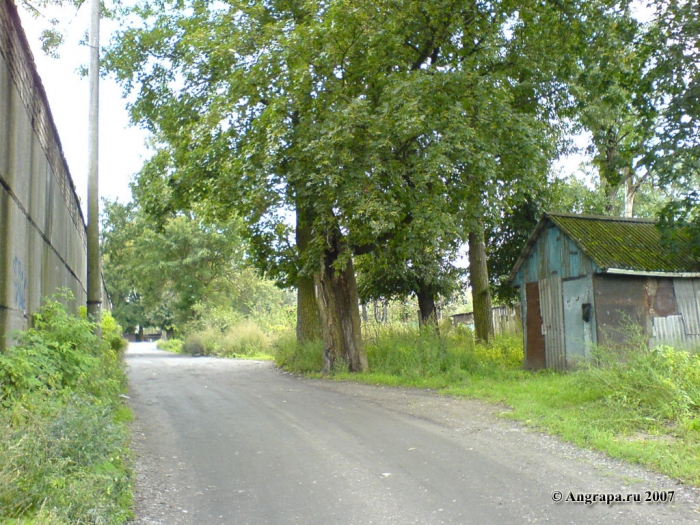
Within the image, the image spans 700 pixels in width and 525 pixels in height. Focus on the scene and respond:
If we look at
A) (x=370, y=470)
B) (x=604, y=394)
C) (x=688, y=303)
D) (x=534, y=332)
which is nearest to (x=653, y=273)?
(x=688, y=303)

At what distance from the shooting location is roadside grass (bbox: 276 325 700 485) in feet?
24.5

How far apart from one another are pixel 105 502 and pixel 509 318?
19461 millimetres

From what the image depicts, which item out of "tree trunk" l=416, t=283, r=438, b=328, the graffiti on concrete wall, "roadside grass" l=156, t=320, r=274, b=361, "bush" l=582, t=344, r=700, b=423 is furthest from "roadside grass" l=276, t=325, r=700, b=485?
"roadside grass" l=156, t=320, r=274, b=361

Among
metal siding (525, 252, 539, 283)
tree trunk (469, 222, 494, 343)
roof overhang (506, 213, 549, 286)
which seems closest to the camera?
roof overhang (506, 213, 549, 286)

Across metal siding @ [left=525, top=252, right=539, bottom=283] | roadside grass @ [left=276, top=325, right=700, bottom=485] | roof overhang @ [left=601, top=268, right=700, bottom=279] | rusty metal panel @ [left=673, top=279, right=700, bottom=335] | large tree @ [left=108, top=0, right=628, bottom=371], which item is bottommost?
roadside grass @ [left=276, top=325, right=700, bottom=485]

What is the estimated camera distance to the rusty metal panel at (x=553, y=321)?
15453 millimetres

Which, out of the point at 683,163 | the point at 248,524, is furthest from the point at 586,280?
the point at 248,524

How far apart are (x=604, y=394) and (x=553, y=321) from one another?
6237 mm

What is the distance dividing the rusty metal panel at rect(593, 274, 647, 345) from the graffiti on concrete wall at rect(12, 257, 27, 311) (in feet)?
37.5

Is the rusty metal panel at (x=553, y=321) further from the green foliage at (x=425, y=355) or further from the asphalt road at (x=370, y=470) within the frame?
the asphalt road at (x=370, y=470)

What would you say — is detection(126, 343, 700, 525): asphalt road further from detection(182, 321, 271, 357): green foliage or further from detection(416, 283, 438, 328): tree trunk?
detection(182, 321, 271, 357): green foliage

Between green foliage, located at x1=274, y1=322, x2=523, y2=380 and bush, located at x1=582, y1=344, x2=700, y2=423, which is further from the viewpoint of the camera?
green foliage, located at x1=274, y1=322, x2=523, y2=380

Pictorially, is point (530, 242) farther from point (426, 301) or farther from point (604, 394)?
point (426, 301)

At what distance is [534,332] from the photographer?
1645 cm
